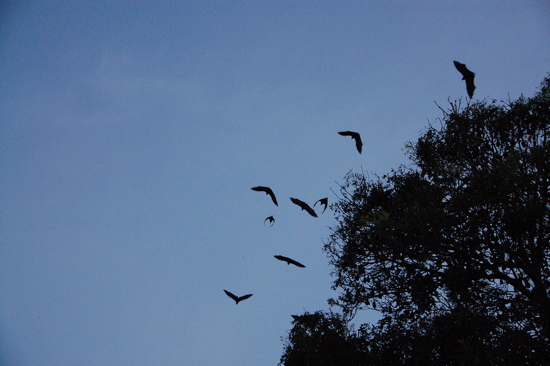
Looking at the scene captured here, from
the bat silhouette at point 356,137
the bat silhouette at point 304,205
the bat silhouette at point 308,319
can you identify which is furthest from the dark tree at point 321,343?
the bat silhouette at point 356,137

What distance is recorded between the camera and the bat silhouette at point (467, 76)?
36.4ft

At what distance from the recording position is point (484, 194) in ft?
41.8

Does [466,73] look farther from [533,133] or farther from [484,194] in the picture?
[533,133]

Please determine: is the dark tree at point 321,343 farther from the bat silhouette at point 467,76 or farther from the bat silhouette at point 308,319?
the bat silhouette at point 467,76

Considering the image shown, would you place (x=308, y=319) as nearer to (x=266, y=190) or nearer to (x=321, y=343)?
(x=321, y=343)

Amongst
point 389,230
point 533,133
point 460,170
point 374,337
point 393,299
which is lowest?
point 374,337

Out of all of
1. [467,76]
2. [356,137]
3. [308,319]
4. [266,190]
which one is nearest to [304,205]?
[266,190]

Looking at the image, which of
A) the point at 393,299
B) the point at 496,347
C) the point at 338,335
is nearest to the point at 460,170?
the point at 393,299

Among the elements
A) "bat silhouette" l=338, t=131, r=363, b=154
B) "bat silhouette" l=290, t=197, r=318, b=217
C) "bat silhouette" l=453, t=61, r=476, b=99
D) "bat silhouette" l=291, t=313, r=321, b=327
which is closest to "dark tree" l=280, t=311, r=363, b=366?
"bat silhouette" l=291, t=313, r=321, b=327

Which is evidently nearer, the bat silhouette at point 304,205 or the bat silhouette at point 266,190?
the bat silhouette at point 266,190

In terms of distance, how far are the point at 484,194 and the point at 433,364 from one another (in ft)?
16.7

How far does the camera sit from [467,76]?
443 inches

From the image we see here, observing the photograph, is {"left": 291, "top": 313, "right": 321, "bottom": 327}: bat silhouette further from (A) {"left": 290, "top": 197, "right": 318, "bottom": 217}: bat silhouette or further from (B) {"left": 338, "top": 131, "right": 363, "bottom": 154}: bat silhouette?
(B) {"left": 338, "top": 131, "right": 363, "bottom": 154}: bat silhouette

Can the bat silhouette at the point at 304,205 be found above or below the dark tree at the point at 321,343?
above
